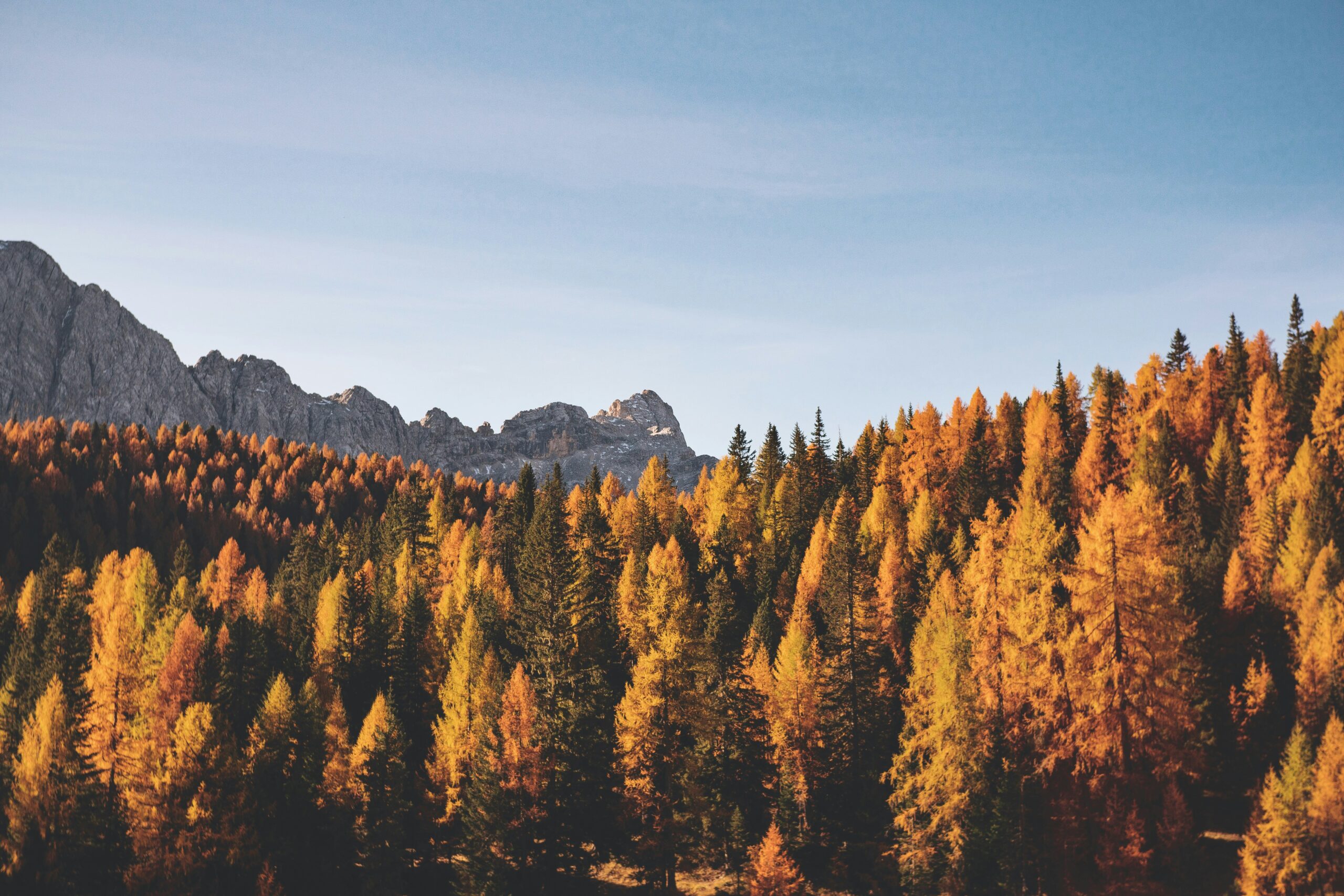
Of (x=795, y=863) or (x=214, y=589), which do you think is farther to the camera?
(x=214, y=589)

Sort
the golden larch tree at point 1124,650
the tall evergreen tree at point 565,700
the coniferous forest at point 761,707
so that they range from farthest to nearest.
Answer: the tall evergreen tree at point 565,700 < the coniferous forest at point 761,707 < the golden larch tree at point 1124,650

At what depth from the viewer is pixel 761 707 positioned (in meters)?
62.5

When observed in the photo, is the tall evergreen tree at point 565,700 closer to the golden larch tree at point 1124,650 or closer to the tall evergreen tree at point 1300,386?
the golden larch tree at point 1124,650

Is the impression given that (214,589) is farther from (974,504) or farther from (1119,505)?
(1119,505)

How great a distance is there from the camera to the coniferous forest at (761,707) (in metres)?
48.2

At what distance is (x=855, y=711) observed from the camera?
207 ft

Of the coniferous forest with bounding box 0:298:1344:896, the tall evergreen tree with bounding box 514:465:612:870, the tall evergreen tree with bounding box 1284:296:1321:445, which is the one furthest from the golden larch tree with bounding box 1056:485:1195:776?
the tall evergreen tree with bounding box 1284:296:1321:445

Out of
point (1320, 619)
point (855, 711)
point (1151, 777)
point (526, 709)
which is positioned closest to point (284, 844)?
point (526, 709)

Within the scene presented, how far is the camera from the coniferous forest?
158 ft

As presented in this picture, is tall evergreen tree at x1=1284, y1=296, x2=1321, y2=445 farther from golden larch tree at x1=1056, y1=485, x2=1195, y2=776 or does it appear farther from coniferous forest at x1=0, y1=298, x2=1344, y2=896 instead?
golden larch tree at x1=1056, y1=485, x2=1195, y2=776

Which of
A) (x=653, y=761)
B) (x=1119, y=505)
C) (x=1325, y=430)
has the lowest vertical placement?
(x=653, y=761)

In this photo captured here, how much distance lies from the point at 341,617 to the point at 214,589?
4619cm

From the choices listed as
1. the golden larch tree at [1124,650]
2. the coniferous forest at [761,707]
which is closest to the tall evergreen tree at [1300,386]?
the coniferous forest at [761,707]

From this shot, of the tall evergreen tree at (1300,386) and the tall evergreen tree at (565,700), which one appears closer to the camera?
the tall evergreen tree at (565,700)
